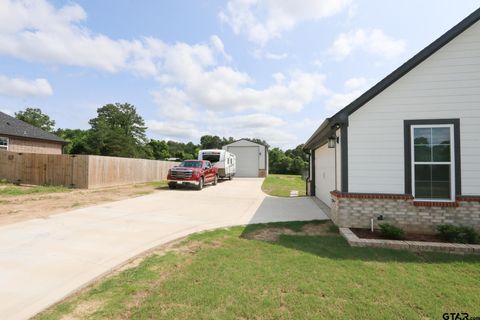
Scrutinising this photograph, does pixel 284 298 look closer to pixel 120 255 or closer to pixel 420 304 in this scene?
pixel 420 304

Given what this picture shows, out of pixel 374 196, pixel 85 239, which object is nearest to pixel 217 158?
pixel 374 196

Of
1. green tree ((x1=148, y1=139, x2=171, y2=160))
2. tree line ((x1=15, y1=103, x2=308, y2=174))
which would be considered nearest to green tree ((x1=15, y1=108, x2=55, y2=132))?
tree line ((x1=15, y1=103, x2=308, y2=174))

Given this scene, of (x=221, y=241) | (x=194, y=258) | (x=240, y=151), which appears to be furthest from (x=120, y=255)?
(x=240, y=151)

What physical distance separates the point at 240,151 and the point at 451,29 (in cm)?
2561

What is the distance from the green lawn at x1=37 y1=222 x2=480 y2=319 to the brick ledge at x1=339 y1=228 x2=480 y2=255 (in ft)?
0.66

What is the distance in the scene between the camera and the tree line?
3997cm

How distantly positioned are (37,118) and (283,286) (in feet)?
223

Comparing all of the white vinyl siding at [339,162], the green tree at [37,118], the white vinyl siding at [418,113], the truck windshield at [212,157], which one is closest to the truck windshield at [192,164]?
the truck windshield at [212,157]

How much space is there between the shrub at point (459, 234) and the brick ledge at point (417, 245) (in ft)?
0.91

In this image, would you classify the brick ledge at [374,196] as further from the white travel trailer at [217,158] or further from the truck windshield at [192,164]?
the white travel trailer at [217,158]

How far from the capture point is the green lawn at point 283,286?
2.69 m

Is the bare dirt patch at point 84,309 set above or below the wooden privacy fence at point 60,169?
below

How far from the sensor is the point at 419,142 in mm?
5977

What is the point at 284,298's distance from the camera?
Answer: 296 centimetres
